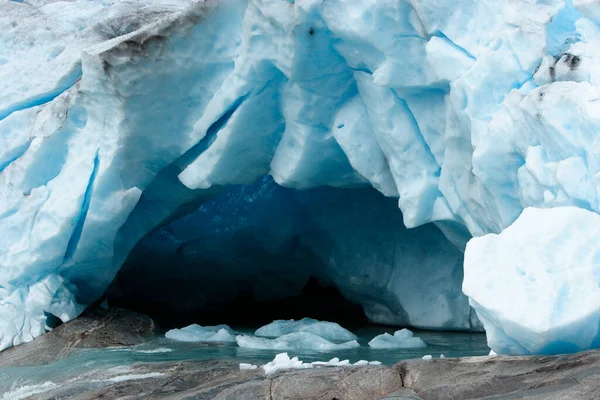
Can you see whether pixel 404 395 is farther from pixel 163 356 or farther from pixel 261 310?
pixel 261 310

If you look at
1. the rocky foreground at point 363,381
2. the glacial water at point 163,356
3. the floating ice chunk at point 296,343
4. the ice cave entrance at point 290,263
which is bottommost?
the ice cave entrance at point 290,263

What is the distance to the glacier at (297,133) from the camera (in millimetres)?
4645

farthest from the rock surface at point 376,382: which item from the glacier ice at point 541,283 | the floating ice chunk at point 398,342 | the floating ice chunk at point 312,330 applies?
the floating ice chunk at point 312,330

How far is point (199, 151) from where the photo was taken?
686cm

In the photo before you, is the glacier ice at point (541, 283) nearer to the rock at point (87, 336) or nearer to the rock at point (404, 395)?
the rock at point (404, 395)

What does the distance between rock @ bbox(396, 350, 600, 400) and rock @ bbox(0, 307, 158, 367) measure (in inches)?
148

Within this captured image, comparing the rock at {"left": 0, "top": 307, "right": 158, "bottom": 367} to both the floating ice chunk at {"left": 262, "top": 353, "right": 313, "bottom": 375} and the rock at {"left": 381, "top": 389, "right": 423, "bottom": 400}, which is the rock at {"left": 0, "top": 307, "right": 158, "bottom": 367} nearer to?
the floating ice chunk at {"left": 262, "top": 353, "right": 313, "bottom": 375}

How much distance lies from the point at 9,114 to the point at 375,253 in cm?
423

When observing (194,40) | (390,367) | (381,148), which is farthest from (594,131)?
(194,40)

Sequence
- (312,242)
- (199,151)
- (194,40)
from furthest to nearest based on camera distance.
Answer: (312,242) → (199,151) → (194,40)

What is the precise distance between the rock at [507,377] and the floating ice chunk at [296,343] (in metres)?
2.66

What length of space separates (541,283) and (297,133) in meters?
3.24

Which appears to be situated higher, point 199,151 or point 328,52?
point 328,52

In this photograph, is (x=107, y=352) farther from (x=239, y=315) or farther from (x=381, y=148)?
(x=239, y=315)
